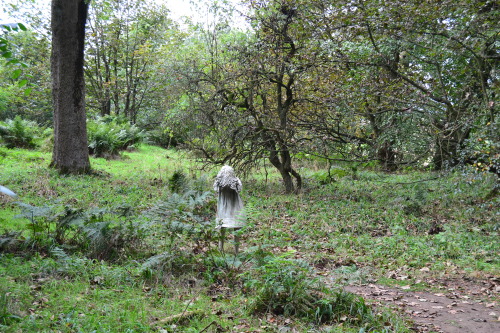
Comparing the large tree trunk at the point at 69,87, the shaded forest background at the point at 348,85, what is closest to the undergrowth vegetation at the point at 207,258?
the large tree trunk at the point at 69,87

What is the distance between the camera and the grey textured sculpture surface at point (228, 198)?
695 cm

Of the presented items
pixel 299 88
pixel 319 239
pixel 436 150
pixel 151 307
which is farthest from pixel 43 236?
pixel 436 150

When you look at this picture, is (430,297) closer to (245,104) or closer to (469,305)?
(469,305)

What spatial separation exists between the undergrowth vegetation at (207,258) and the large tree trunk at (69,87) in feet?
2.86

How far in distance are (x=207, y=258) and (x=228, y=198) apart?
1.29 m

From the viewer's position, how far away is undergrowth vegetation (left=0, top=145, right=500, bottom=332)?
4.43m

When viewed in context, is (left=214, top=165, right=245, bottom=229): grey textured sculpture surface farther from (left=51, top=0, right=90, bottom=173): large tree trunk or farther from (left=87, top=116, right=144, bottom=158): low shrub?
(left=87, top=116, right=144, bottom=158): low shrub

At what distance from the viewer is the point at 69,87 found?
12039 mm

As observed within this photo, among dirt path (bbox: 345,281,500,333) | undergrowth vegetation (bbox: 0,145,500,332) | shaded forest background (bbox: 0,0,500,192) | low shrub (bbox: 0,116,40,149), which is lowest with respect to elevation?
dirt path (bbox: 345,281,500,333)

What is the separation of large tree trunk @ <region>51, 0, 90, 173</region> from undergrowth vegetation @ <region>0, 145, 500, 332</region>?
0.87 metres

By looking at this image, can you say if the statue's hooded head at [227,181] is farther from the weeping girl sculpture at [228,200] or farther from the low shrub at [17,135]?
the low shrub at [17,135]

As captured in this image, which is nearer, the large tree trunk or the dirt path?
the dirt path

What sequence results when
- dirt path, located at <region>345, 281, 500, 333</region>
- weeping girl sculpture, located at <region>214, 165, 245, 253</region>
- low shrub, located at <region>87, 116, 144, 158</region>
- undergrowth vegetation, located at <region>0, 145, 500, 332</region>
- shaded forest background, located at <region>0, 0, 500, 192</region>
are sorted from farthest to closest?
low shrub, located at <region>87, 116, 144, 158</region> → shaded forest background, located at <region>0, 0, 500, 192</region> → weeping girl sculpture, located at <region>214, 165, 245, 253</region> → dirt path, located at <region>345, 281, 500, 333</region> → undergrowth vegetation, located at <region>0, 145, 500, 332</region>

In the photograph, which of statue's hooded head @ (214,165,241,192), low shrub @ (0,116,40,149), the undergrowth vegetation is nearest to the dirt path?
the undergrowth vegetation
